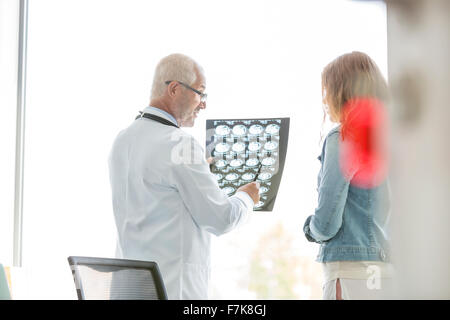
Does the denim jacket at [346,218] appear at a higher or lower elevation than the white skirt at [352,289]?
higher

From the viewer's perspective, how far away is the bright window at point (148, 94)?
7.75 ft

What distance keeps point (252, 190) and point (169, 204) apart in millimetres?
330

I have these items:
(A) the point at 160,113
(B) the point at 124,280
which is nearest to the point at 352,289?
(B) the point at 124,280

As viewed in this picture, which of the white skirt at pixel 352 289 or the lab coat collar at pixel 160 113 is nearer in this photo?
the white skirt at pixel 352 289

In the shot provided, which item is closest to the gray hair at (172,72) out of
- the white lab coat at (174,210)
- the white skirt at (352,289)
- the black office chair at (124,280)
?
the white lab coat at (174,210)

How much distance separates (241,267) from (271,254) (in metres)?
0.14

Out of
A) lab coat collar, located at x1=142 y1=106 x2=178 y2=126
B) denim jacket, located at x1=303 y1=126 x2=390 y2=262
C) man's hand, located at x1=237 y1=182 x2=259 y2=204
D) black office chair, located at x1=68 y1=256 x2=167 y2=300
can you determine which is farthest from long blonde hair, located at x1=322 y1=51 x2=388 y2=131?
black office chair, located at x1=68 y1=256 x2=167 y2=300

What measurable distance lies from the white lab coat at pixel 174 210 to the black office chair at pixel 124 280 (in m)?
0.38

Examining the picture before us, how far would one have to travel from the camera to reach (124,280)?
143 cm

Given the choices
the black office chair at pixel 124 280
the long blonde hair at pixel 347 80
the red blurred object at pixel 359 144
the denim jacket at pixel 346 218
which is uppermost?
the long blonde hair at pixel 347 80

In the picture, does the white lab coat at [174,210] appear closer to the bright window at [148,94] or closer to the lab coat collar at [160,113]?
the lab coat collar at [160,113]

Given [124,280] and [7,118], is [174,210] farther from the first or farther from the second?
[7,118]

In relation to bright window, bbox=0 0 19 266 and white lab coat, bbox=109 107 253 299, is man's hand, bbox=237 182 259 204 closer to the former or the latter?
white lab coat, bbox=109 107 253 299

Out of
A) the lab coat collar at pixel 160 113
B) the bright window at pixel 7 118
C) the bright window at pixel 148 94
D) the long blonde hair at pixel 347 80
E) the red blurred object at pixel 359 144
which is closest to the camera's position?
the red blurred object at pixel 359 144
